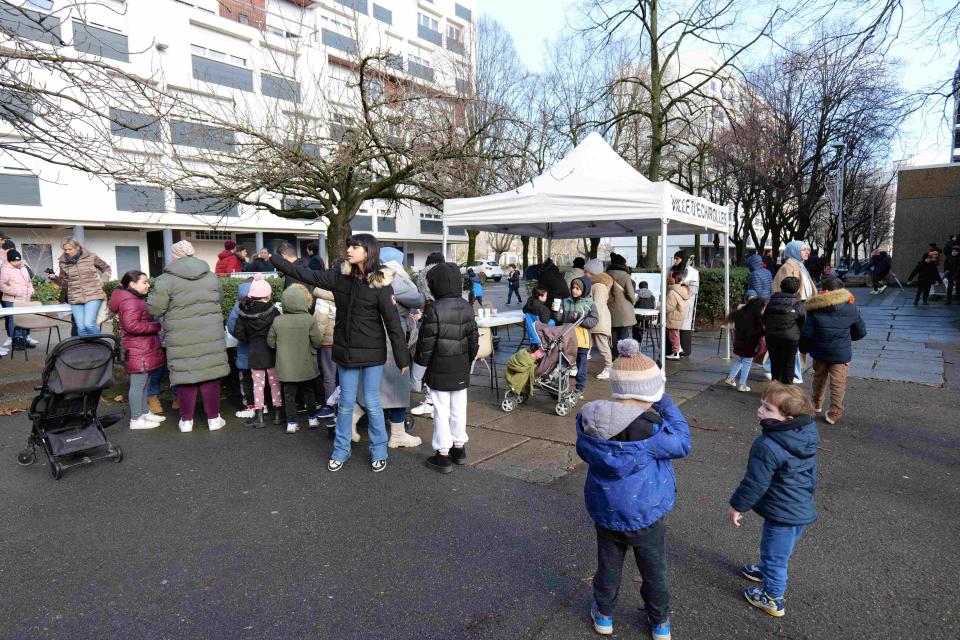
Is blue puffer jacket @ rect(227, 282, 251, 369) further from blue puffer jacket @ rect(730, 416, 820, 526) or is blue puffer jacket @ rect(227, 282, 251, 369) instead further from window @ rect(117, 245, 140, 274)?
window @ rect(117, 245, 140, 274)

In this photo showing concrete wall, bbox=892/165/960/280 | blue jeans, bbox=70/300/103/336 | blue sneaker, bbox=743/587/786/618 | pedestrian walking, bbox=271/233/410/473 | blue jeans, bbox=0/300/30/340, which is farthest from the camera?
concrete wall, bbox=892/165/960/280

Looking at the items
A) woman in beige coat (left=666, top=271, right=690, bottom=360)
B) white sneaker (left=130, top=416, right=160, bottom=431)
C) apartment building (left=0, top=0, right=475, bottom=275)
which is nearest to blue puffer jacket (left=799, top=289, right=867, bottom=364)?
woman in beige coat (left=666, top=271, right=690, bottom=360)

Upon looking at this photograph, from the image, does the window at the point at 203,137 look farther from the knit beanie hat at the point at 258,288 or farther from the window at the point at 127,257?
the window at the point at 127,257

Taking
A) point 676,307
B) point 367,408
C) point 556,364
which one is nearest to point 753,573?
point 367,408

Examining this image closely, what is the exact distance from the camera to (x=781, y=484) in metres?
2.71

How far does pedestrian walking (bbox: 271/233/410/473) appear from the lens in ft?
14.3

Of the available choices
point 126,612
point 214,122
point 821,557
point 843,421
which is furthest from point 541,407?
point 214,122

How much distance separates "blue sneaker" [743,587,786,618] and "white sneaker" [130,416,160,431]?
5535 mm

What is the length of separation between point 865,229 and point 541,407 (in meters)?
52.3

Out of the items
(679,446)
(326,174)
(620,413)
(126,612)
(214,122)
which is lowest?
(126,612)

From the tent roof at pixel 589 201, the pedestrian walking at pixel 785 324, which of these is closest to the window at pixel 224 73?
the tent roof at pixel 589 201

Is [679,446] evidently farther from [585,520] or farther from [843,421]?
[843,421]

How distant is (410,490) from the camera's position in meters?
4.22

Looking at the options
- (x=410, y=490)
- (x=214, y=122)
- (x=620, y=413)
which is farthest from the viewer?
(x=214, y=122)
